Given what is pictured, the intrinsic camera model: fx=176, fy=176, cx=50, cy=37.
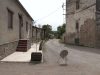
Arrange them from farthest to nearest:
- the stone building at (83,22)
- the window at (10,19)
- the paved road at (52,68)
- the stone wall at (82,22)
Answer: the stone wall at (82,22) < the stone building at (83,22) < the window at (10,19) < the paved road at (52,68)

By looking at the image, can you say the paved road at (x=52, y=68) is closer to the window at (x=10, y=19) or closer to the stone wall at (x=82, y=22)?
the window at (x=10, y=19)

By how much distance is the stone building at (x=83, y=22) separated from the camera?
22391mm

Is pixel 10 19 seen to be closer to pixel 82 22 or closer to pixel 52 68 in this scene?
pixel 52 68

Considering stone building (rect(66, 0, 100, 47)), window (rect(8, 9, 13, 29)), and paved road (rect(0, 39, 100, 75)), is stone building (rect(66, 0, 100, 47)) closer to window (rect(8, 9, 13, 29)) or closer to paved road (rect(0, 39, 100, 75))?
window (rect(8, 9, 13, 29))

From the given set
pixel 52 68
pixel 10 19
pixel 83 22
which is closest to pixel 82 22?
pixel 83 22

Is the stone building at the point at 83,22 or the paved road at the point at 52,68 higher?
the stone building at the point at 83,22

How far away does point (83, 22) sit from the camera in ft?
85.1

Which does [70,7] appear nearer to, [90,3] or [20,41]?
[90,3]

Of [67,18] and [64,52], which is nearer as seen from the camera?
[64,52]

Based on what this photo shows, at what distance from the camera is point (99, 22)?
22031mm

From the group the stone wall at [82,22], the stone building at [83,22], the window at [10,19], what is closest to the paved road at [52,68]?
the window at [10,19]

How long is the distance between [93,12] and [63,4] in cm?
1204

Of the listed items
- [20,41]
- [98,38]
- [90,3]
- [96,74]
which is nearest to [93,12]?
[90,3]

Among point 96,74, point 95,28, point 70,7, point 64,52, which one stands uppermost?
point 70,7
